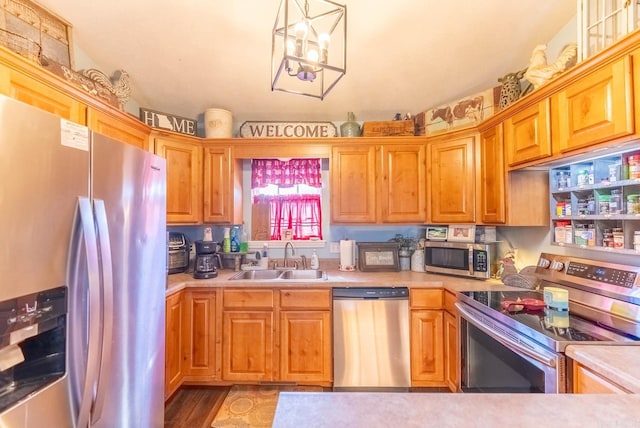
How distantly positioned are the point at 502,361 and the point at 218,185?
257 centimetres

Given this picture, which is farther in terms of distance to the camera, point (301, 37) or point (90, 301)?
point (301, 37)

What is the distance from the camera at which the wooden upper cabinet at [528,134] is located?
180 centimetres

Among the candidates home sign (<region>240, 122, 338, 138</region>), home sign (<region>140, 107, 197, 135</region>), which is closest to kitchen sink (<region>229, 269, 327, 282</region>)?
home sign (<region>240, 122, 338, 138</region>)

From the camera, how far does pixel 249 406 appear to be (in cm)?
221

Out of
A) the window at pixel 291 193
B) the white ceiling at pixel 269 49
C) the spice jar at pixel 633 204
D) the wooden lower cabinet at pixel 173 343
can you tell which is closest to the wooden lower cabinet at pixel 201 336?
the wooden lower cabinet at pixel 173 343

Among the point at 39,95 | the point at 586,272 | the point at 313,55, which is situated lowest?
the point at 586,272

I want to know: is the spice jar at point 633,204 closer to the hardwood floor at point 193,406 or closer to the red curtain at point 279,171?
the red curtain at point 279,171

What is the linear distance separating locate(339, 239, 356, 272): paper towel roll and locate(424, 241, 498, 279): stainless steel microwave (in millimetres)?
691

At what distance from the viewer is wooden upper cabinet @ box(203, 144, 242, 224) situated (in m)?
2.80

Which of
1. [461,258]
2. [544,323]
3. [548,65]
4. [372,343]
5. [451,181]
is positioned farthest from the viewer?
[451,181]

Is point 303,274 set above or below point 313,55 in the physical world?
below

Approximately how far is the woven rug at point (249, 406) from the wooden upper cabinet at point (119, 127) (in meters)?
2.09

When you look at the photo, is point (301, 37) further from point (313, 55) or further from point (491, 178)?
point (491, 178)

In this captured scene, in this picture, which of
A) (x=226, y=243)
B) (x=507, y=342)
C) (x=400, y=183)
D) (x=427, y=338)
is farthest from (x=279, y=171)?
(x=507, y=342)
